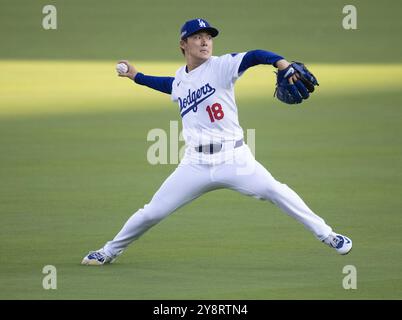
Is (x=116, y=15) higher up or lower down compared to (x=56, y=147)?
higher up

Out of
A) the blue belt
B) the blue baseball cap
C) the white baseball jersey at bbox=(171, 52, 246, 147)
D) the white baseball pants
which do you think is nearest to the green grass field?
the white baseball pants

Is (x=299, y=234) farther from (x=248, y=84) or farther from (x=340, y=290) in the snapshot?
(x=248, y=84)

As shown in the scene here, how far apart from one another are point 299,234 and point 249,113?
716 cm

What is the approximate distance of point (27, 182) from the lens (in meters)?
12.1

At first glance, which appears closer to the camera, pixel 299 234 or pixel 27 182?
pixel 299 234

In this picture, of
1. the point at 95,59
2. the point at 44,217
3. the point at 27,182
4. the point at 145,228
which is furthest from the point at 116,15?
the point at 145,228

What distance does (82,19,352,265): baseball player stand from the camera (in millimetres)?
8070

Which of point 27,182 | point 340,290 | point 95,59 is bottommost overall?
point 340,290

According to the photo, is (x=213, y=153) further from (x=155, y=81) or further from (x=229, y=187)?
(x=155, y=81)

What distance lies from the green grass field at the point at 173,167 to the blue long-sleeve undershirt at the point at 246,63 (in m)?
1.44

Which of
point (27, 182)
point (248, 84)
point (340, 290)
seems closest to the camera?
point (340, 290)

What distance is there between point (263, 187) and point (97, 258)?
1513mm

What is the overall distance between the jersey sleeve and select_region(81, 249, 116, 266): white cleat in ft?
5.50

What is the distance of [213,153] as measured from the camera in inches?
323
